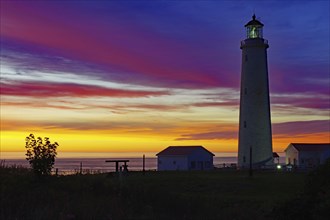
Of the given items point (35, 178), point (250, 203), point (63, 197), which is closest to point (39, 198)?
point (63, 197)

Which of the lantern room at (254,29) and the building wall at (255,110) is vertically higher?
the lantern room at (254,29)

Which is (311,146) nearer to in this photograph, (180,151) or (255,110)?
(180,151)

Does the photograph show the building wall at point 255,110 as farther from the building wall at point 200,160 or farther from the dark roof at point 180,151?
the dark roof at point 180,151

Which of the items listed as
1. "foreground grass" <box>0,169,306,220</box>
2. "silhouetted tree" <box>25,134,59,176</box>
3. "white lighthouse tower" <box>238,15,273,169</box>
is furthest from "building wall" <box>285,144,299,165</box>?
"silhouetted tree" <box>25,134,59,176</box>

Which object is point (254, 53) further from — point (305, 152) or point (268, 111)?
point (305, 152)

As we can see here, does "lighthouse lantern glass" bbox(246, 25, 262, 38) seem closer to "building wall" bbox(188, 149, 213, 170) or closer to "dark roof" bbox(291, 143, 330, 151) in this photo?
"building wall" bbox(188, 149, 213, 170)

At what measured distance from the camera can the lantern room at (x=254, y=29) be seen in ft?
196

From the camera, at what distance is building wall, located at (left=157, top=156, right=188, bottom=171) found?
236ft

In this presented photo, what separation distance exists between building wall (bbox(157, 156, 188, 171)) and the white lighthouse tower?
15285mm

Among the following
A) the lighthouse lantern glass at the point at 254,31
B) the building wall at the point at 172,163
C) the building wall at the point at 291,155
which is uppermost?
the lighthouse lantern glass at the point at 254,31

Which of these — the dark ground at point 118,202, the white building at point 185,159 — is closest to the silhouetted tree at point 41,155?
the dark ground at point 118,202

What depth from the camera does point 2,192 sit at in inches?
766

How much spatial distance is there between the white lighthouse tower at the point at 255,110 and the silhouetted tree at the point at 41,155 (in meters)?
34.9

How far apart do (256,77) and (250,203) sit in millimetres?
32468
